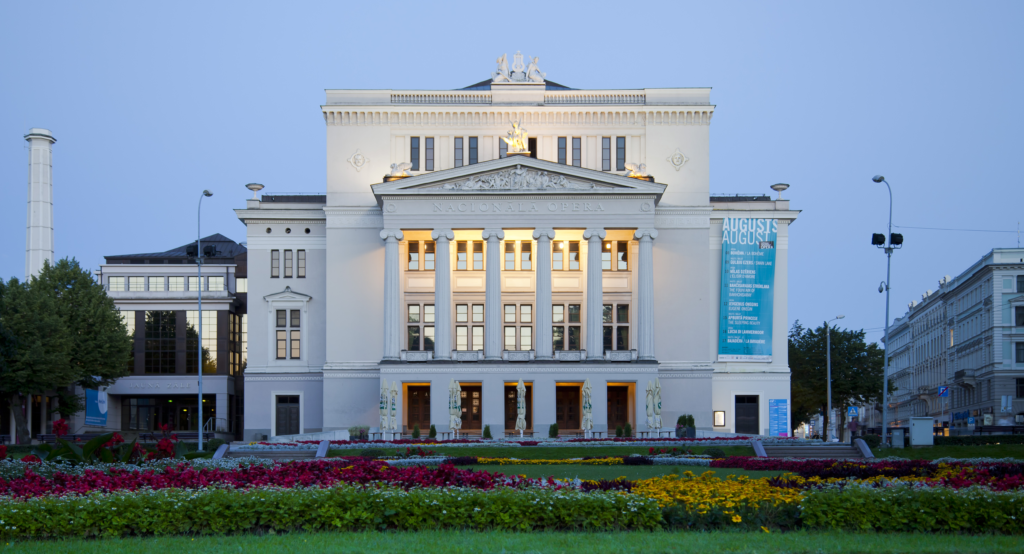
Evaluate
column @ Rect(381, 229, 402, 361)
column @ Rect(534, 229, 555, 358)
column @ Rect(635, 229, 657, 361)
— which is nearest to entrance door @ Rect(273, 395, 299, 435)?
column @ Rect(381, 229, 402, 361)

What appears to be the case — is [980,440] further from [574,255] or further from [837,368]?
[837,368]

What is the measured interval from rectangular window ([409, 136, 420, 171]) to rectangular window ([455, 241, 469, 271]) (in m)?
6.30

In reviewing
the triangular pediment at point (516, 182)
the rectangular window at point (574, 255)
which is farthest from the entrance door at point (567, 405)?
the triangular pediment at point (516, 182)

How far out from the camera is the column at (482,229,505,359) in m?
62.8

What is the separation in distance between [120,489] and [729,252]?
52.3m

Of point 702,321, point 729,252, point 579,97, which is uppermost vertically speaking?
point 579,97

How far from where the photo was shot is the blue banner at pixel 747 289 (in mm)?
65438

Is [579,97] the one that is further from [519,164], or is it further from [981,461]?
[981,461]

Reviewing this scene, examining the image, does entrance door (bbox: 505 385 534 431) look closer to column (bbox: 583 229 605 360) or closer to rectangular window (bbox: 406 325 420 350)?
column (bbox: 583 229 605 360)

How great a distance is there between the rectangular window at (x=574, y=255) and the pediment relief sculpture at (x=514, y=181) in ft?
15.5

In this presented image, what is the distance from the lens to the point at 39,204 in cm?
7612

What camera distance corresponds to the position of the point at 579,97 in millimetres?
68062

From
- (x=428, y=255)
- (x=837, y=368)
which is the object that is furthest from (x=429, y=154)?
(x=837, y=368)

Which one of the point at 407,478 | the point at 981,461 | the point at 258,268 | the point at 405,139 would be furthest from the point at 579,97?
the point at 407,478
